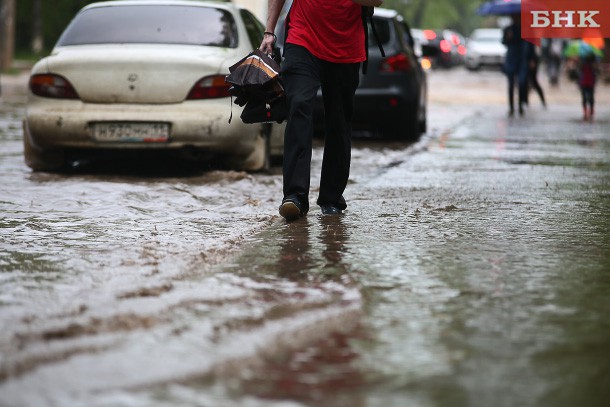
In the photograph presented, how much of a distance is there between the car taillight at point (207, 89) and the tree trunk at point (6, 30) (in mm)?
25029

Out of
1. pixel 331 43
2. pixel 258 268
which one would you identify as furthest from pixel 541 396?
pixel 331 43

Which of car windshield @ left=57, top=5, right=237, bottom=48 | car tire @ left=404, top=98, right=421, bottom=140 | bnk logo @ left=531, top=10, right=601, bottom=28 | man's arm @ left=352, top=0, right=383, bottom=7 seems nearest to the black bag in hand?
man's arm @ left=352, top=0, right=383, bottom=7

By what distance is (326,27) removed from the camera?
6.84 meters

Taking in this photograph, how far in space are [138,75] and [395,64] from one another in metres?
5.40

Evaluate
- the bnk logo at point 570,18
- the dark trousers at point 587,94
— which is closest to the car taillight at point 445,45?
the dark trousers at point 587,94

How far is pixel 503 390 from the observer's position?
133 inches

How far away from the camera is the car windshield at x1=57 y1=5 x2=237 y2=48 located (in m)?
9.70

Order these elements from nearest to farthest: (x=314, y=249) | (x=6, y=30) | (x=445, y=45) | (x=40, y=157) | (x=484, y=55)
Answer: (x=314, y=249), (x=40, y=157), (x=6, y=30), (x=484, y=55), (x=445, y=45)

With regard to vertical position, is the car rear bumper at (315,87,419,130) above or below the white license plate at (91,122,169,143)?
below

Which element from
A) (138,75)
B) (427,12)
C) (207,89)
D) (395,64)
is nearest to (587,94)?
(395,64)

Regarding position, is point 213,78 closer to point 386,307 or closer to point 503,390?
point 386,307

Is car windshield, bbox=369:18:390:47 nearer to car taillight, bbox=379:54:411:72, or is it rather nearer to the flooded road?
car taillight, bbox=379:54:411:72

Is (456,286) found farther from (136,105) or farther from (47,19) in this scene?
(47,19)

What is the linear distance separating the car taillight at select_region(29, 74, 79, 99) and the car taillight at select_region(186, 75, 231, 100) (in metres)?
0.90
